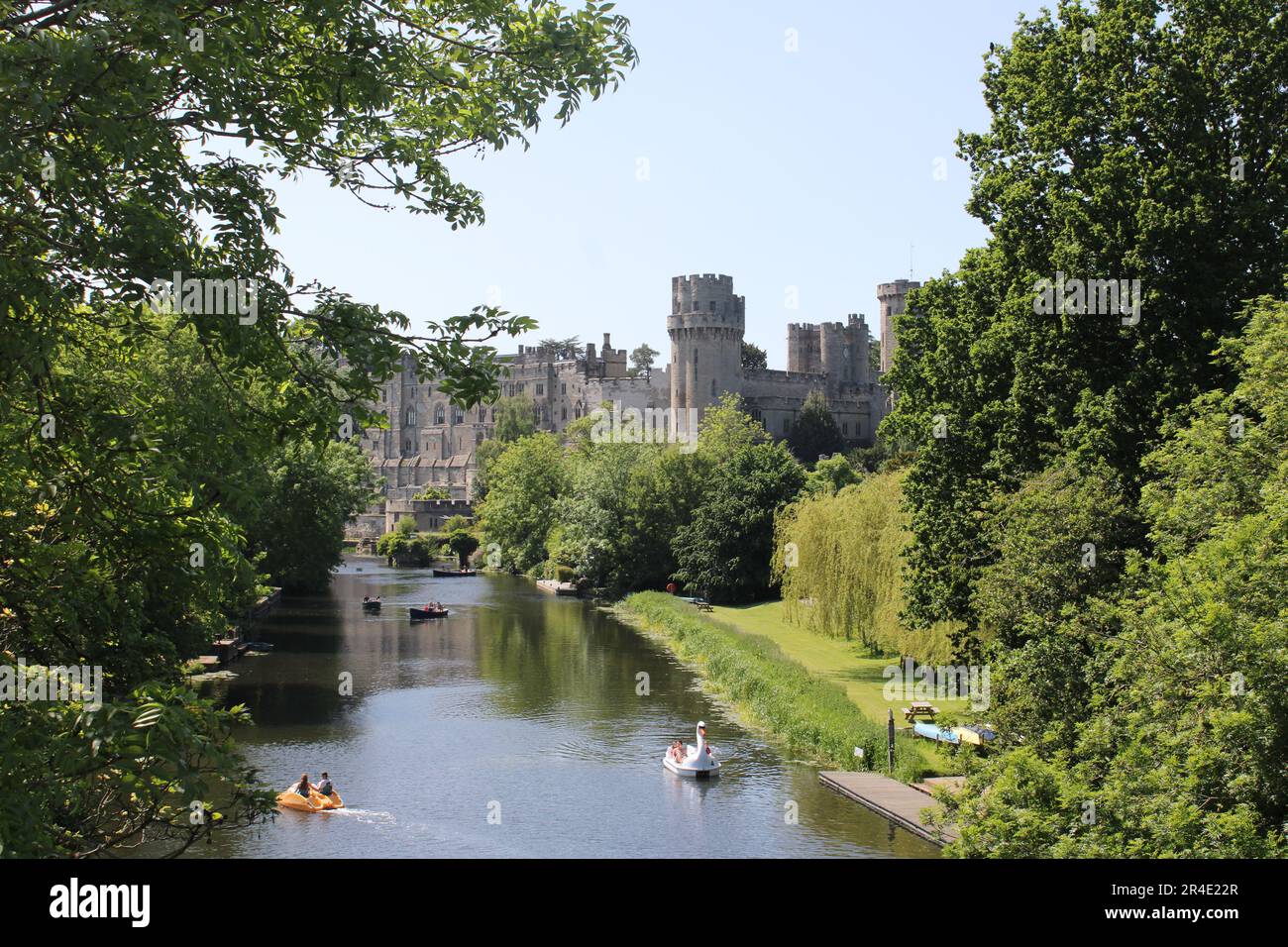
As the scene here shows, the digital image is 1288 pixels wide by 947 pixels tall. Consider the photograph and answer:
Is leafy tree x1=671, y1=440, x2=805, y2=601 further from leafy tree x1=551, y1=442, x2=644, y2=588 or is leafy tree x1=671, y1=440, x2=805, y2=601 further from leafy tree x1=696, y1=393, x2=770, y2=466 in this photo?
leafy tree x1=551, y1=442, x2=644, y2=588

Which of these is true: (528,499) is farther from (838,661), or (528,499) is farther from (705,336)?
(838,661)

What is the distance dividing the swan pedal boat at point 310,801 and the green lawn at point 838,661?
10644 mm

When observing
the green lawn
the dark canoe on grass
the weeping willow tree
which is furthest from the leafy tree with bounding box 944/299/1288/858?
the dark canoe on grass

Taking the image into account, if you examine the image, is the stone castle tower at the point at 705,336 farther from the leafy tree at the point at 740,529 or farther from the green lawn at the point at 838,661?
the green lawn at the point at 838,661

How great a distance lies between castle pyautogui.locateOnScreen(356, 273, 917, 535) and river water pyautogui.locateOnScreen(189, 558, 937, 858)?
46.0 meters

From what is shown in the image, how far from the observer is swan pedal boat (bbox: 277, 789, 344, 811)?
21750 mm

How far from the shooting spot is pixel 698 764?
2402 cm

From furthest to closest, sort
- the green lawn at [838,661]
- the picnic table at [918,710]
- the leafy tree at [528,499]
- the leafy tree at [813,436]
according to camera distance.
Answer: the leafy tree at [813,436] → the leafy tree at [528,499] → the green lawn at [838,661] → the picnic table at [918,710]

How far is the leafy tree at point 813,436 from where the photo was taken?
97.6 m

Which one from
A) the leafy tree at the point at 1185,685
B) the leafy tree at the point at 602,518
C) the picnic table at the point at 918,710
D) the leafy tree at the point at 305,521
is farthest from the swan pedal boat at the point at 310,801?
the leafy tree at the point at 602,518

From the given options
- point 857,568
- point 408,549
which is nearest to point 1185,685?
point 857,568

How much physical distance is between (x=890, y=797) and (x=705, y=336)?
243 ft
